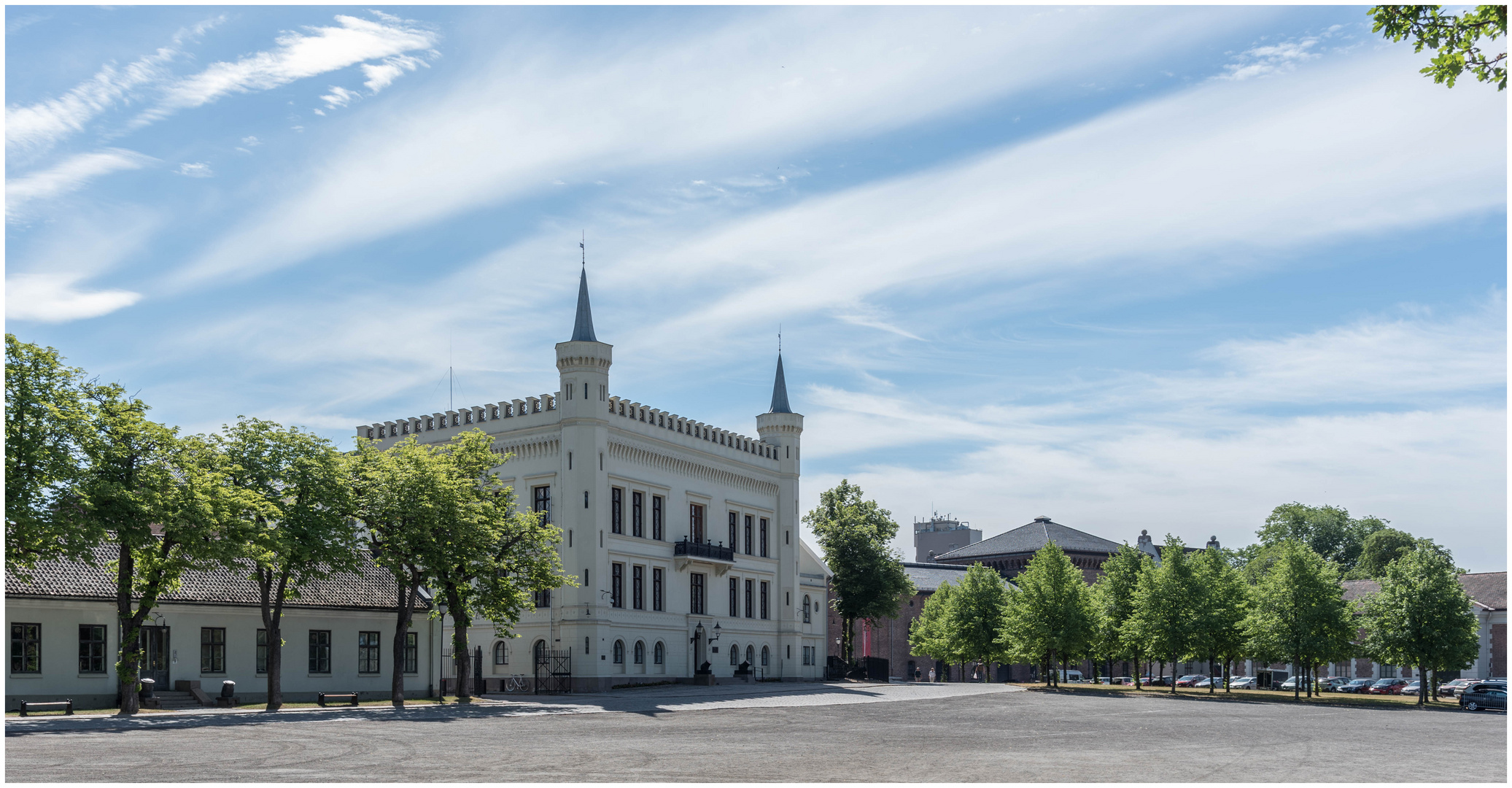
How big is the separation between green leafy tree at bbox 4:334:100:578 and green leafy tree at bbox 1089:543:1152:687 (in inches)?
1915

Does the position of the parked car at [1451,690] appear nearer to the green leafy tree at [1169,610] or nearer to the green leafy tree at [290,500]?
the green leafy tree at [1169,610]

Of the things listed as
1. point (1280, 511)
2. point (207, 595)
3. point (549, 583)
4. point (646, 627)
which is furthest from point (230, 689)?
point (1280, 511)

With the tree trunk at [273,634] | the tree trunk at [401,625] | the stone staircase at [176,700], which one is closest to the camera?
the tree trunk at [273,634]

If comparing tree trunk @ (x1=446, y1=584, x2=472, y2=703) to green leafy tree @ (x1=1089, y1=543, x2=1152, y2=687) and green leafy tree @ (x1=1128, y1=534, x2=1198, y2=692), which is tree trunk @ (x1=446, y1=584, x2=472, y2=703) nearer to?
green leafy tree @ (x1=1128, y1=534, x2=1198, y2=692)

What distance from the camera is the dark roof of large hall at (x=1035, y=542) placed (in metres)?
121

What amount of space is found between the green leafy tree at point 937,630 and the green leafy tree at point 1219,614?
1576cm

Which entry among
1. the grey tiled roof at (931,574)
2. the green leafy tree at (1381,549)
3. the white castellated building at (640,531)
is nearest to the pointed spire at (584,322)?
the white castellated building at (640,531)

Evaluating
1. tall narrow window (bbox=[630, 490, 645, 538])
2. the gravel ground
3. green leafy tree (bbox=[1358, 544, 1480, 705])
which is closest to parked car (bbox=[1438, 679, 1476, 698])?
A: green leafy tree (bbox=[1358, 544, 1480, 705])

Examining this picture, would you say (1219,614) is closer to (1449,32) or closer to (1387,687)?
(1387,687)

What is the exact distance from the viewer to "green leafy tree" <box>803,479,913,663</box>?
8094cm

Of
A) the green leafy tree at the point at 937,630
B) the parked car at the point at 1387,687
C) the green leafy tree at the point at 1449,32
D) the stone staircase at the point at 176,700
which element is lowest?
the parked car at the point at 1387,687

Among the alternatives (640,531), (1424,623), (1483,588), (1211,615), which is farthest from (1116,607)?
(1483,588)

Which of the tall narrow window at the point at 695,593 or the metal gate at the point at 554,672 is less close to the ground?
the tall narrow window at the point at 695,593

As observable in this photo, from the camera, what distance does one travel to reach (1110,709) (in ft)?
143
